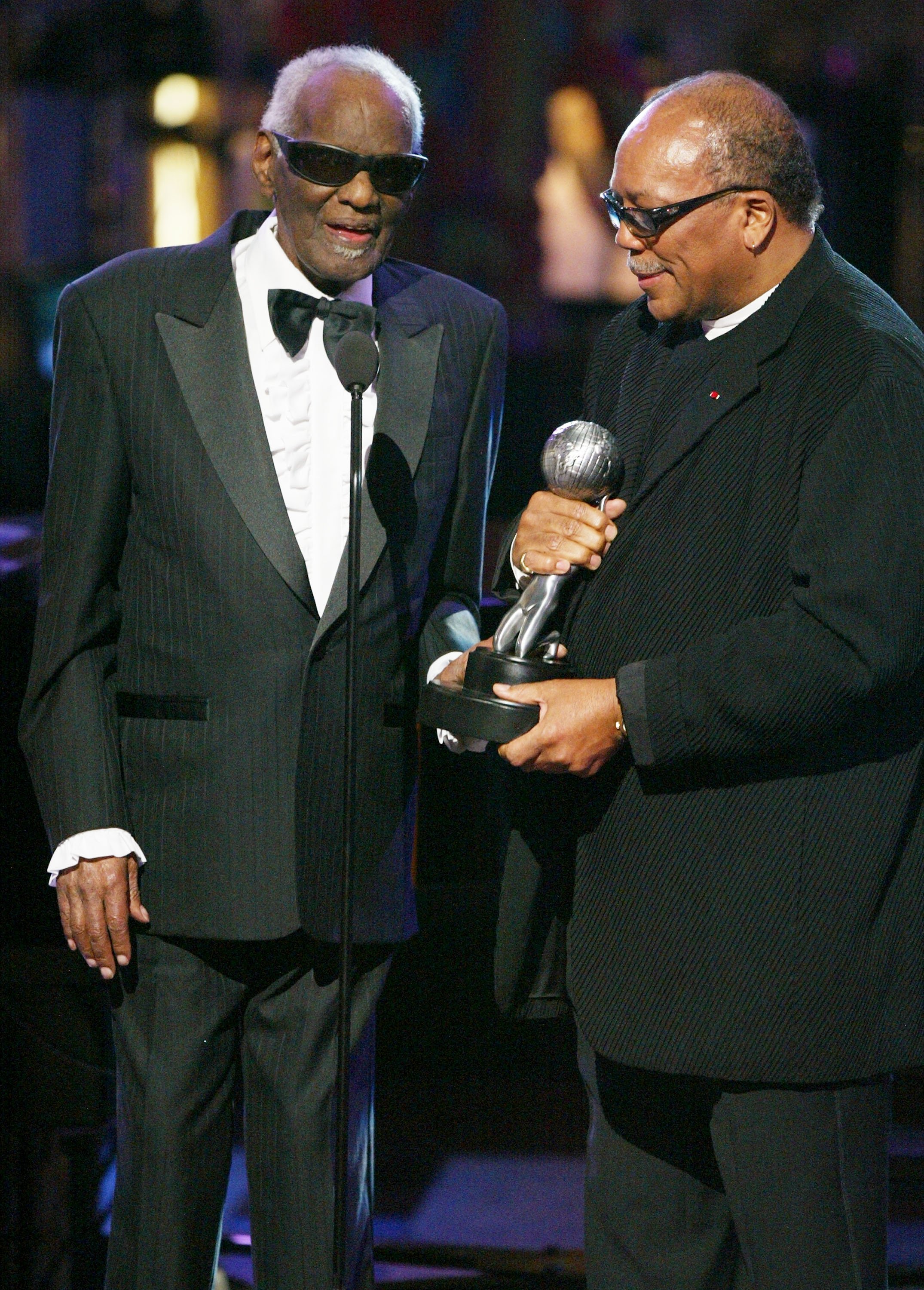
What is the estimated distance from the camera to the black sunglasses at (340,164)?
2064 millimetres

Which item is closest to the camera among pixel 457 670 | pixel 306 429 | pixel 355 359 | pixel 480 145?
pixel 355 359

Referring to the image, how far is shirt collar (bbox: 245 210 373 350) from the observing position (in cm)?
216

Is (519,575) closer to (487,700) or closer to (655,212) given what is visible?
→ (487,700)

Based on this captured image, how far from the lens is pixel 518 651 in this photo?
76.5 inches

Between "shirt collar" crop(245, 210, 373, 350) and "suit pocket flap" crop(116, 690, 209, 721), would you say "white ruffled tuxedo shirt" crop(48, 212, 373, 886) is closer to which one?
"shirt collar" crop(245, 210, 373, 350)

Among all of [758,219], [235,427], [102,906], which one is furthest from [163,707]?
[758,219]

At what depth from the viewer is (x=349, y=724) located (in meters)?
1.83

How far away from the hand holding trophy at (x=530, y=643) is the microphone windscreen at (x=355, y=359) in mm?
255

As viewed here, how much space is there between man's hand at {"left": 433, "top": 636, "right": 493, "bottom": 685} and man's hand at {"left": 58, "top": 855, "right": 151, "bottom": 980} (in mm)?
486

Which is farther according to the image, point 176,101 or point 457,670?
point 176,101

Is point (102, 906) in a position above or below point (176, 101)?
below

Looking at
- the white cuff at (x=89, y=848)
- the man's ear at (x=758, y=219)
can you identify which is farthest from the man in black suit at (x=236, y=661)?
the man's ear at (x=758, y=219)

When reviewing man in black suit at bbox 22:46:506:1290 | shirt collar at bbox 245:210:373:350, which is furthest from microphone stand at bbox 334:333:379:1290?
shirt collar at bbox 245:210:373:350

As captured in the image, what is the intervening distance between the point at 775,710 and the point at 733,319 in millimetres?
519
